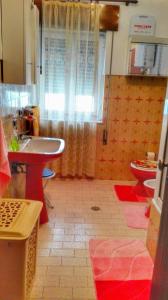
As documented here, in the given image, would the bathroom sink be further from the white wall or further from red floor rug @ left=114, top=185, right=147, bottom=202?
the white wall

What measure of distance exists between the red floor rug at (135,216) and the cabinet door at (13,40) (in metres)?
1.86

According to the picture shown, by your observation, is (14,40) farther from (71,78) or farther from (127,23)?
(127,23)

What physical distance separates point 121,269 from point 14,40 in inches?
80.1

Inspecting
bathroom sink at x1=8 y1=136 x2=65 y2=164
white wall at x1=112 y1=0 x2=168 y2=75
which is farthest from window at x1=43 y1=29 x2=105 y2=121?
bathroom sink at x1=8 y1=136 x2=65 y2=164

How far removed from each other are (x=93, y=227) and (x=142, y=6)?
2.88m

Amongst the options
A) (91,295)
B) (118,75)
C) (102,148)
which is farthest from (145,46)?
(91,295)

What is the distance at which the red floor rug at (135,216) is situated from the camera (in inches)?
108

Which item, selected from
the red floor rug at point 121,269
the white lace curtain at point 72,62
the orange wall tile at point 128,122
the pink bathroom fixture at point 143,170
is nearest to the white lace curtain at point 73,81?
the white lace curtain at point 72,62

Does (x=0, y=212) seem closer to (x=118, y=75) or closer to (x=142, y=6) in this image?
(x=118, y=75)

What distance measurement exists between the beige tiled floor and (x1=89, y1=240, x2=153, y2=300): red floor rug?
3.1 inches

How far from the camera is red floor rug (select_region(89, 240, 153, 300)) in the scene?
1.83 meters

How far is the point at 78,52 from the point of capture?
3.34m

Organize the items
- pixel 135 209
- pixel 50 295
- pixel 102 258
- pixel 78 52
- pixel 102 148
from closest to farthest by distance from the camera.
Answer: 1. pixel 50 295
2. pixel 102 258
3. pixel 135 209
4. pixel 78 52
5. pixel 102 148

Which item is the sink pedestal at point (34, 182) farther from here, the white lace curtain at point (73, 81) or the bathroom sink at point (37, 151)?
the white lace curtain at point (73, 81)
